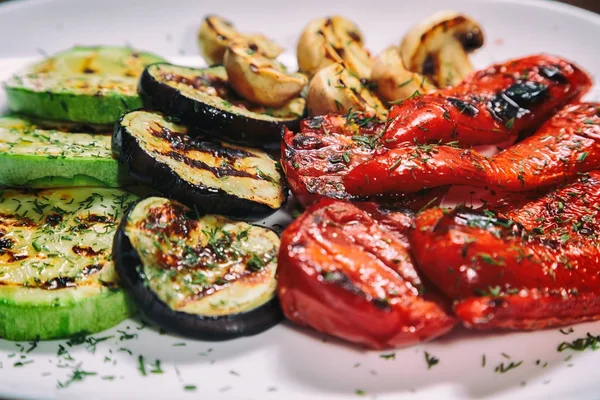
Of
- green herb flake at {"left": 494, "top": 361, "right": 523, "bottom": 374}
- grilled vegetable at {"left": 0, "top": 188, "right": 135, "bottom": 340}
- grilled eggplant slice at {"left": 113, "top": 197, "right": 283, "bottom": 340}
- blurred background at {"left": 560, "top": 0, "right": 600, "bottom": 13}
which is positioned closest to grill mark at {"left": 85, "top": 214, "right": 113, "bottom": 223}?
grilled vegetable at {"left": 0, "top": 188, "right": 135, "bottom": 340}

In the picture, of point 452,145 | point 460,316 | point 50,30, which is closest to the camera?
point 460,316

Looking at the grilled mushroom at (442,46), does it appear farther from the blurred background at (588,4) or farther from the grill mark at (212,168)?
the blurred background at (588,4)

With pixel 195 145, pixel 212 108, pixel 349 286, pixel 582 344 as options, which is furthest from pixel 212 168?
pixel 582 344

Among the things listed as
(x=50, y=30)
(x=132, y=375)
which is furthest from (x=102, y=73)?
(x=132, y=375)

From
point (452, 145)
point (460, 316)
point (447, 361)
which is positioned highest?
point (452, 145)

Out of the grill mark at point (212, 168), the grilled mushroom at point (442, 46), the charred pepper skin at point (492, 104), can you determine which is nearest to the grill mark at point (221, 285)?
the grill mark at point (212, 168)

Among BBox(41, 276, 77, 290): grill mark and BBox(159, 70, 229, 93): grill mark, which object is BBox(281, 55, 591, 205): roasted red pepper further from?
BBox(41, 276, 77, 290): grill mark

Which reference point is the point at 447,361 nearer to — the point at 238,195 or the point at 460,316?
the point at 460,316

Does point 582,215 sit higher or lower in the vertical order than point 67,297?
higher
